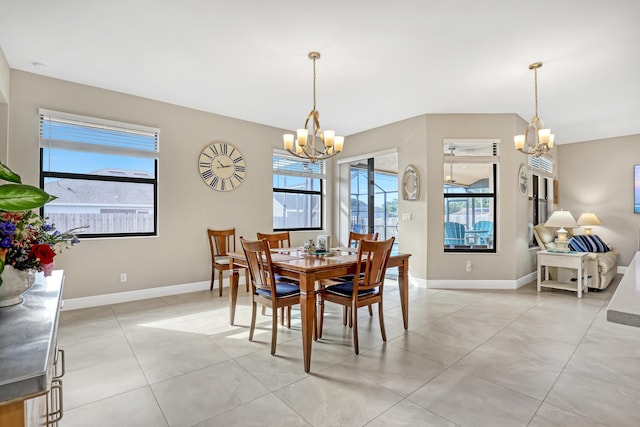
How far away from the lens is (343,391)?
207 centimetres

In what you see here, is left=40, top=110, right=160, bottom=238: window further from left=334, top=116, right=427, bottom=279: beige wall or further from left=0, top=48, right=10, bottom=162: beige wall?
left=334, top=116, right=427, bottom=279: beige wall

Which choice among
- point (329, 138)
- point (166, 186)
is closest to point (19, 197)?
point (329, 138)

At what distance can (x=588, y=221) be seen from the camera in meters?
5.94

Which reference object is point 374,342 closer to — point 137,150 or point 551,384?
point 551,384

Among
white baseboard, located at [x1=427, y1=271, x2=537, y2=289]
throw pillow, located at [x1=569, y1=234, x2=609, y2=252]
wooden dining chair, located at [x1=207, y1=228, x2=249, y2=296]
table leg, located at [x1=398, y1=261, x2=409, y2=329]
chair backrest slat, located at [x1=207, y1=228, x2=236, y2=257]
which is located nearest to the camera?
table leg, located at [x1=398, y1=261, x2=409, y2=329]

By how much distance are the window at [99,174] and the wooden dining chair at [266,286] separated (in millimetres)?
2183

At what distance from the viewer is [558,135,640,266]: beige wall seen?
5863mm

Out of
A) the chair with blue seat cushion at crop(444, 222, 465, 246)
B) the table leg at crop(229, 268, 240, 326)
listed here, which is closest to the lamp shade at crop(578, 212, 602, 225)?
the chair with blue seat cushion at crop(444, 222, 465, 246)

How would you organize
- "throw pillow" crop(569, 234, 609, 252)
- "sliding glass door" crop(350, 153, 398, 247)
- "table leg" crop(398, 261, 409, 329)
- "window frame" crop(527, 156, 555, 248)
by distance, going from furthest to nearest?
"sliding glass door" crop(350, 153, 398, 247) → "window frame" crop(527, 156, 555, 248) → "throw pillow" crop(569, 234, 609, 252) → "table leg" crop(398, 261, 409, 329)

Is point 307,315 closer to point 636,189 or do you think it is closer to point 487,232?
point 487,232

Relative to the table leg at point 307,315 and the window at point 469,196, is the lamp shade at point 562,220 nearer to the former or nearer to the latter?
the window at point 469,196

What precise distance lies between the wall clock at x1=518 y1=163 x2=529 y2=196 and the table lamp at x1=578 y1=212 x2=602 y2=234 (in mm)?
1909

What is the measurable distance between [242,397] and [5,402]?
150 centimetres

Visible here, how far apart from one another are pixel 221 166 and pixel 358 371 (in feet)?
11.5
